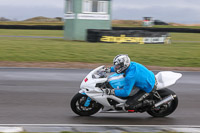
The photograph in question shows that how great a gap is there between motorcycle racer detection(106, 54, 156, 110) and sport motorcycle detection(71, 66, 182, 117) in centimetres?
10

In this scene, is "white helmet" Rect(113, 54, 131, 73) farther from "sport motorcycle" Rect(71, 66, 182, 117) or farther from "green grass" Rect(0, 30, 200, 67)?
"green grass" Rect(0, 30, 200, 67)

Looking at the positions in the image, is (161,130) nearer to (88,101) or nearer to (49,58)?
(88,101)

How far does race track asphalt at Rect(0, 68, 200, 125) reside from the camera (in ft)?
24.1

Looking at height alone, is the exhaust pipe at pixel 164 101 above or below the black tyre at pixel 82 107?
above

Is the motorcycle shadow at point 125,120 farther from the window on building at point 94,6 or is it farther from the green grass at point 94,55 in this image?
the window on building at point 94,6

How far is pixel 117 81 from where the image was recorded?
24.2 feet

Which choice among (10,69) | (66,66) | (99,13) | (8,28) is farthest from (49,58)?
(8,28)

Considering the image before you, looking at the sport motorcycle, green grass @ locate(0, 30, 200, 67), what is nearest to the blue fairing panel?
the sport motorcycle

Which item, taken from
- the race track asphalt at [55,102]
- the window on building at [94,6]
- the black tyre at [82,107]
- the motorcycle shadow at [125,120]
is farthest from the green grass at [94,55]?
the black tyre at [82,107]

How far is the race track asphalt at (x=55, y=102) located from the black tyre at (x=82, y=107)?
4.7 inches

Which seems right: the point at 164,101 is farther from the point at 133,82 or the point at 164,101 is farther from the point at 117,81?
the point at 117,81

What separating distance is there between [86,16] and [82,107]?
2231 centimetres

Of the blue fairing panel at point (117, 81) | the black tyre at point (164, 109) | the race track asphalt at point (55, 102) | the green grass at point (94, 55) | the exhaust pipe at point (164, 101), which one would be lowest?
the green grass at point (94, 55)

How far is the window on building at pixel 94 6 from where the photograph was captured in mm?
29188
